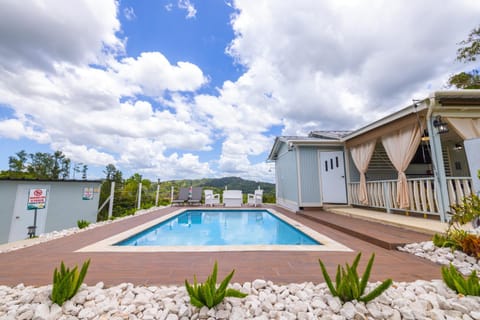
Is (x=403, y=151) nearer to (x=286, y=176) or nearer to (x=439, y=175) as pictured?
(x=439, y=175)

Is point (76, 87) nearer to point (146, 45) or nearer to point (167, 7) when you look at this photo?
point (146, 45)

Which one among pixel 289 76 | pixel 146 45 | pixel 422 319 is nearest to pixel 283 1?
pixel 289 76

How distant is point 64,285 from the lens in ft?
5.08

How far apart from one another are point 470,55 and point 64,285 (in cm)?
2020

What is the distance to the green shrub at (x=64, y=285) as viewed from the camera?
1.54m

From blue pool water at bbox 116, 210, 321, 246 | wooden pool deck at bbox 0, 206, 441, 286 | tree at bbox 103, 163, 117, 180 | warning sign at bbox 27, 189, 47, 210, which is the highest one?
tree at bbox 103, 163, 117, 180


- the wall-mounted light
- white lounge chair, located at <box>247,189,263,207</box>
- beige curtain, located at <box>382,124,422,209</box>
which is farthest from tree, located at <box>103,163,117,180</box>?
the wall-mounted light

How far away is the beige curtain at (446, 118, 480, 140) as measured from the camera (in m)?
4.17

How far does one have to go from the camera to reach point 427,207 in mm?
4637

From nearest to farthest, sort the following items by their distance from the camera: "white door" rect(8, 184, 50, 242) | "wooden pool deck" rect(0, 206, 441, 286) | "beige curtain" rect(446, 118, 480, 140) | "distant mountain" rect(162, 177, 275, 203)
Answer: "wooden pool deck" rect(0, 206, 441, 286), "beige curtain" rect(446, 118, 480, 140), "white door" rect(8, 184, 50, 242), "distant mountain" rect(162, 177, 275, 203)

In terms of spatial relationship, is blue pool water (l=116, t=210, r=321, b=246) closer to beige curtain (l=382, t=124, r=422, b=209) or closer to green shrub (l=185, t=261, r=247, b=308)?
green shrub (l=185, t=261, r=247, b=308)

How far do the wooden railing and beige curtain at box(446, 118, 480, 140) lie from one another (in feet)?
3.33

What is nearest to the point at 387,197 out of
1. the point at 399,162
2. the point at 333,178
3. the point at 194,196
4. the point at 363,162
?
the point at 399,162

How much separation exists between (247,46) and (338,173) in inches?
265
